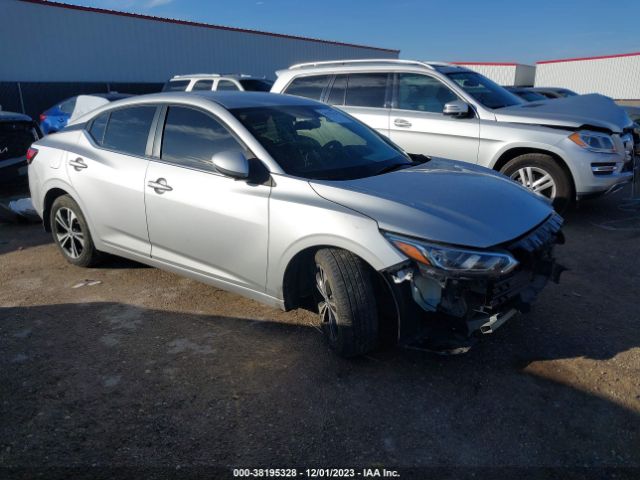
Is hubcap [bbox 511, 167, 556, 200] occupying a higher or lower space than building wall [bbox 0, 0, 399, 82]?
lower

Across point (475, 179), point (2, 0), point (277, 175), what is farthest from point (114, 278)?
point (2, 0)

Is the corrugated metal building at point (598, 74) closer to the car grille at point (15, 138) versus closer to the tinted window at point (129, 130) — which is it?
the car grille at point (15, 138)

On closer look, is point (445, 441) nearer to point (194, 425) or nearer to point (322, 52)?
point (194, 425)

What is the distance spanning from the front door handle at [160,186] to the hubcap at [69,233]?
128 cm

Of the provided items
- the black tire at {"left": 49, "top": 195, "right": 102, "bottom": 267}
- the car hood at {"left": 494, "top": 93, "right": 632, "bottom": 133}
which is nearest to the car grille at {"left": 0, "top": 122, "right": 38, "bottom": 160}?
the black tire at {"left": 49, "top": 195, "right": 102, "bottom": 267}

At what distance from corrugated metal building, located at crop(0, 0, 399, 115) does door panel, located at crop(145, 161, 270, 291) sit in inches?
611

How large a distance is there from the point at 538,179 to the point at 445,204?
12.2 ft

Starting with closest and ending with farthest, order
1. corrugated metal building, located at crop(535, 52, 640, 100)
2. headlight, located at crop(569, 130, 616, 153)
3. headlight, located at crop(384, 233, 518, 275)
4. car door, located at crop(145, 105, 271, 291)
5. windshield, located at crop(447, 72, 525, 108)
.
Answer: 1. headlight, located at crop(384, 233, 518, 275)
2. car door, located at crop(145, 105, 271, 291)
3. headlight, located at crop(569, 130, 616, 153)
4. windshield, located at crop(447, 72, 525, 108)
5. corrugated metal building, located at crop(535, 52, 640, 100)

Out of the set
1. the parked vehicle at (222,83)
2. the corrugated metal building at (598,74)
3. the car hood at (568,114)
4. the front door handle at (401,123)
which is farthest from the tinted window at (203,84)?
the corrugated metal building at (598,74)

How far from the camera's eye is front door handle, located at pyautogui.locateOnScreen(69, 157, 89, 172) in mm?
4605

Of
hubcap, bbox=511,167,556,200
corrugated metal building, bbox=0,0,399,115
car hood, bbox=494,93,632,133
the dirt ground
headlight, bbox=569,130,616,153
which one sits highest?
corrugated metal building, bbox=0,0,399,115

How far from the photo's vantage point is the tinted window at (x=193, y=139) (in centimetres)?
380

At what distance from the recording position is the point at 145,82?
21.6 meters

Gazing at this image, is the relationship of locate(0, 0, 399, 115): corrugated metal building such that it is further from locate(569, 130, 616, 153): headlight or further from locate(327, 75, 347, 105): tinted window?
locate(569, 130, 616, 153): headlight
